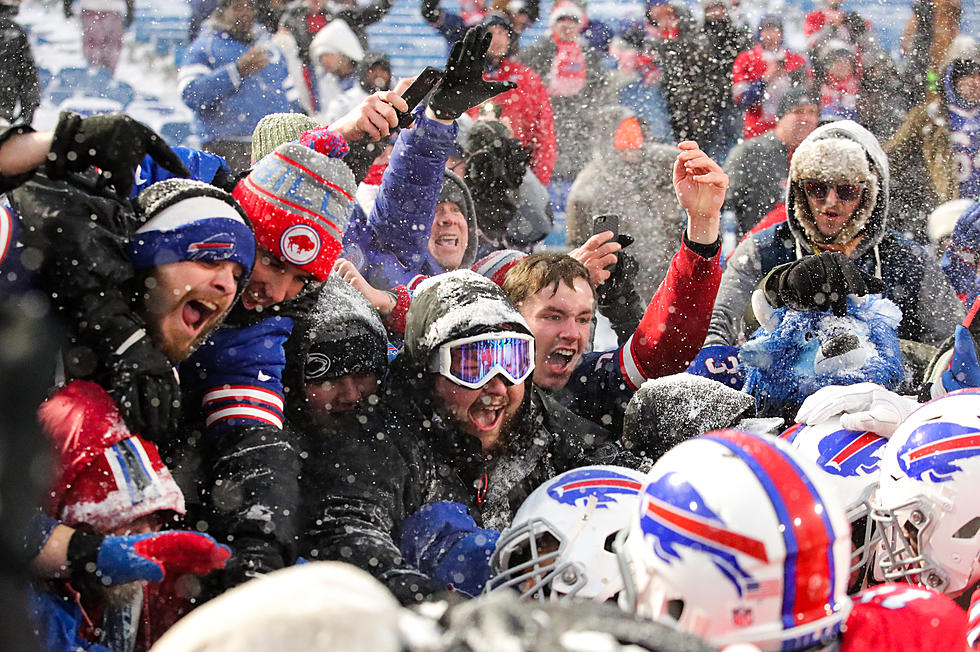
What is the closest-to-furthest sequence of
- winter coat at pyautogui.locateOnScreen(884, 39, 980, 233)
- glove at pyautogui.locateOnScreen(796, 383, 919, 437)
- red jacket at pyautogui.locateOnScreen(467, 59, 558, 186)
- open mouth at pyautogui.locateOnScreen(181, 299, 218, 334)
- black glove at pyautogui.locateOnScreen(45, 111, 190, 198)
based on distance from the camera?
black glove at pyautogui.locateOnScreen(45, 111, 190, 198), open mouth at pyautogui.locateOnScreen(181, 299, 218, 334), glove at pyautogui.locateOnScreen(796, 383, 919, 437), winter coat at pyautogui.locateOnScreen(884, 39, 980, 233), red jacket at pyautogui.locateOnScreen(467, 59, 558, 186)

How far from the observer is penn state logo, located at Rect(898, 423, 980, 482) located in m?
3.12

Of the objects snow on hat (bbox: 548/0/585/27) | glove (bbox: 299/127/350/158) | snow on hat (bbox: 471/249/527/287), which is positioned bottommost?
snow on hat (bbox: 471/249/527/287)

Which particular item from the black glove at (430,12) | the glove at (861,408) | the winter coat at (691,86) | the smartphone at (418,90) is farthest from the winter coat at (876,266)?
the black glove at (430,12)

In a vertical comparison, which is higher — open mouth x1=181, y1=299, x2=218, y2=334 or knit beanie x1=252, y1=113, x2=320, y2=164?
open mouth x1=181, y1=299, x2=218, y2=334

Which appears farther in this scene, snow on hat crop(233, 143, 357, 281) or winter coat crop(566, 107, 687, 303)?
winter coat crop(566, 107, 687, 303)

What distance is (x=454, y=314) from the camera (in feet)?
12.1

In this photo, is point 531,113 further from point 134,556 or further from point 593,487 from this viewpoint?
point 134,556

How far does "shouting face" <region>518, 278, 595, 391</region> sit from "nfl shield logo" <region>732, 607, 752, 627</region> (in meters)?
2.25

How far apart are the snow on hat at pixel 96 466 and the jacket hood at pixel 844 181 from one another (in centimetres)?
351

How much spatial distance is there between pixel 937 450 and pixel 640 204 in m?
4.77

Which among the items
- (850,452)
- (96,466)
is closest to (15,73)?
(96,466)

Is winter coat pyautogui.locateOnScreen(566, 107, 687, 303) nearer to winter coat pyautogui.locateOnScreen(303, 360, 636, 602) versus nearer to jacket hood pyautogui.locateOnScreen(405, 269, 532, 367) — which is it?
winter coat pyautogui.locateOnScreen(303, 360, 636, 602)

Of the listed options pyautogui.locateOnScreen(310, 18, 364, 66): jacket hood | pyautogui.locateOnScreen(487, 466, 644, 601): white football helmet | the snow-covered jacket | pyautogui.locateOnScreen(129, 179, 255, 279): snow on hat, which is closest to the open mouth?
pyautogui.locateOnScreen(129, 179, 255, 279): snow on hat

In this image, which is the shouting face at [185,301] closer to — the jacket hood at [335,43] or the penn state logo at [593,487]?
the penn state logo at [593,487]
